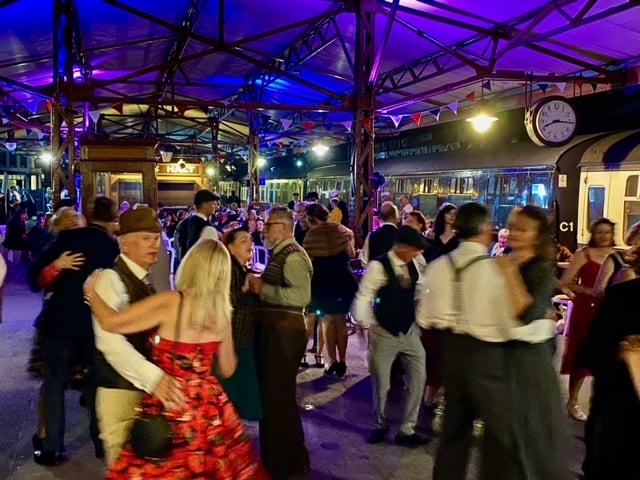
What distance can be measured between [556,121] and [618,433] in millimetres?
8308

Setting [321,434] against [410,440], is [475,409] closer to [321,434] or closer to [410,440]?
Result: [410,440]

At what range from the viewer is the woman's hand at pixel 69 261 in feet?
12.7

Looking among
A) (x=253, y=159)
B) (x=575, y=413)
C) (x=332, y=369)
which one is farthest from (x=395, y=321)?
(x=253, y=159)

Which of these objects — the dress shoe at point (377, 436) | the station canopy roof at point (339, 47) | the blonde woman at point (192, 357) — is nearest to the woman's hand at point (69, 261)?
the blonde woman at point (192, 357)

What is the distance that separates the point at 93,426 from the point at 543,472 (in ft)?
9.17

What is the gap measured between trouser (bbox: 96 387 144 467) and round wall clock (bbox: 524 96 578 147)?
29.0 feet

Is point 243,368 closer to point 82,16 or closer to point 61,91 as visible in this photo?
point 61,91

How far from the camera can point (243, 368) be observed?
3.73 metres

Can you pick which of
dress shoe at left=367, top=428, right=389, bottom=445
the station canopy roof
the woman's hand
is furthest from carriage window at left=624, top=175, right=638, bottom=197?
the woman's hand

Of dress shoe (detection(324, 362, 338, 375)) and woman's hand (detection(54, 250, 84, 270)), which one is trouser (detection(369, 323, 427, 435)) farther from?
woman's hand (detection(54, 250, 84, 270))

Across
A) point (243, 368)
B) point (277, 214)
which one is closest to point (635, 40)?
point (277, 214)

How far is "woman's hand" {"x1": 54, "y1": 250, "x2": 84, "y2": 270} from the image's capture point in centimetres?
388

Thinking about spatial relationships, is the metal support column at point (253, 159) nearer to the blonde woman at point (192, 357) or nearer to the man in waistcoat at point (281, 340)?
the man in waistcoat at point (281, 340)

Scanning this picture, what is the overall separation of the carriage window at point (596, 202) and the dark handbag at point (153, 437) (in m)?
9.79
